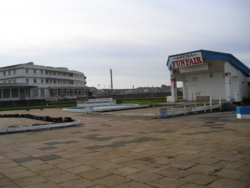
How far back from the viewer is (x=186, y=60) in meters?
28.7

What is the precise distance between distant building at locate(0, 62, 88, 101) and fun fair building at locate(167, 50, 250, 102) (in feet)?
133

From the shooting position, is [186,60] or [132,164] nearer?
[132,164]

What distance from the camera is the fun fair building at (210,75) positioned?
27.0 m

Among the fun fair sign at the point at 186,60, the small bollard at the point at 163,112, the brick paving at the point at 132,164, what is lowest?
the brick paving at the point at 132,164

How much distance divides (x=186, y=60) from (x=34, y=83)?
160 feet

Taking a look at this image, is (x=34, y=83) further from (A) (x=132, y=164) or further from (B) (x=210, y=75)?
(A) (x=132, y=164)

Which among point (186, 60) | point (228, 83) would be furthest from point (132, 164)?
point (186, 60)

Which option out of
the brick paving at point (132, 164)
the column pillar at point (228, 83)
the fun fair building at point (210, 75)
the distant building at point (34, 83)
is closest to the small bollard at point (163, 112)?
the brick paving at point (132, 164)

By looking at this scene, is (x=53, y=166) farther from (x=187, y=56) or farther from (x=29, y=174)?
(x=187, y=56)

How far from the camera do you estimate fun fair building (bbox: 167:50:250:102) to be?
88.6 ft

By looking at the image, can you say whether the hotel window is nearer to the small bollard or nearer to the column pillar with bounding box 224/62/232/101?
the column pillar with bounding box 224/62/232/101

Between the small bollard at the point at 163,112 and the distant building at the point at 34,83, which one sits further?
the distant building at the point at 34,83

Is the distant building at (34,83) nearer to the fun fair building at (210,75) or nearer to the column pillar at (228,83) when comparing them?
the fun fair building at (210,75)

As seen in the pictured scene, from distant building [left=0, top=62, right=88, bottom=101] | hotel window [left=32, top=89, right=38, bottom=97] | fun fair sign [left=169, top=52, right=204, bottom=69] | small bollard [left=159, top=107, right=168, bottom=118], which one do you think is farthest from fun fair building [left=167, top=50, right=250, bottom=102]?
hotel window [left=32, top=89, right=38, bottom=97]
